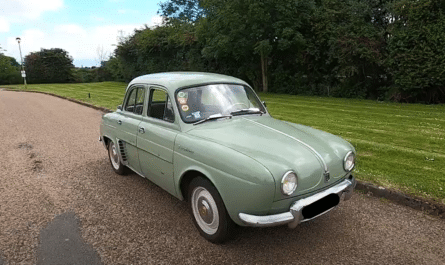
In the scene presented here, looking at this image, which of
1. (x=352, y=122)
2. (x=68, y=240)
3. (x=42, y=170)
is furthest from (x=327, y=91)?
(x=68, y=240)

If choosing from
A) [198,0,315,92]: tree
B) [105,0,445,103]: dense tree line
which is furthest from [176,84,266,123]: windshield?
[198,0,315,92]: tree

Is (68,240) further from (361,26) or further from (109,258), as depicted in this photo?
(361,26)

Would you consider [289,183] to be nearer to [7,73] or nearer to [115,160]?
[115,160]

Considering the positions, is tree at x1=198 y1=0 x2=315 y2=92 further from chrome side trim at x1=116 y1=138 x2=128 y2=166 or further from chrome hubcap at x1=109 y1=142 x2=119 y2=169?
chrome side trim at x1=116 y1=138 x2=128 y2=166

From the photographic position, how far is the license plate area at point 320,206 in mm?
2787

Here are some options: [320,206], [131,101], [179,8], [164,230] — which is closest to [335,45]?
[131,101]

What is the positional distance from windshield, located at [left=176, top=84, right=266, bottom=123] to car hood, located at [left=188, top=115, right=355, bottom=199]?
0.15 metres

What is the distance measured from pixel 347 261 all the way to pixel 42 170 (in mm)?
5233

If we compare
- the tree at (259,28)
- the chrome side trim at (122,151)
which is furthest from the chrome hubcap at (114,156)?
the tree at (259,28)

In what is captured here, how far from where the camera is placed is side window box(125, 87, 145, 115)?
171 inches

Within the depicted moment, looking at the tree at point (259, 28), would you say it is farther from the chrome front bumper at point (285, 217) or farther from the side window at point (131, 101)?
the chrome front bumper at point (285, 217)

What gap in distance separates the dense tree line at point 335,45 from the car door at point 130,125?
1232 centimetres

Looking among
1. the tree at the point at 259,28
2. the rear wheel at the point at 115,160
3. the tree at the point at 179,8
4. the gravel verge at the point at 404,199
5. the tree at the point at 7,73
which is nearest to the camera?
the gravel verge at the point at 404,199

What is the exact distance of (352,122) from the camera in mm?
9078
